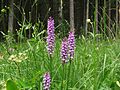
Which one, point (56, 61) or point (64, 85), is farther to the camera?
point (56, 61)

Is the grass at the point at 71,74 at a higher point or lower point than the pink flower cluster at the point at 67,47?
lower

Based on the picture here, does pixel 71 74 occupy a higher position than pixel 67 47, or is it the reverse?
A: pixel 67 47

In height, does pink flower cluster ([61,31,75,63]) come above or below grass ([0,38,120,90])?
above

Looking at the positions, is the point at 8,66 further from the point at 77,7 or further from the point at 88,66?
the point at 77,7

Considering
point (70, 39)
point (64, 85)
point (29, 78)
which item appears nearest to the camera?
point (70, 39)

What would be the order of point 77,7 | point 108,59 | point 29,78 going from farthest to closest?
point 77,7 < point 108,59 < point 29,78

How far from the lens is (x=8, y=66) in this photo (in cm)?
352

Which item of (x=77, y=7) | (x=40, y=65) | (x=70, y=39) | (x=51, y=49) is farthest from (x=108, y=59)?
(x=77, y=7)

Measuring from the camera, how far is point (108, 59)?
11.5ft

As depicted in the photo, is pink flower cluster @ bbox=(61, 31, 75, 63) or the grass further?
the grass

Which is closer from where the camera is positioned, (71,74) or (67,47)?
(67,47)

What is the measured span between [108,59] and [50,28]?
1433 millimetres

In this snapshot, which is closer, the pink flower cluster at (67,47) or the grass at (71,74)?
the pink flower cluster at (67,47)

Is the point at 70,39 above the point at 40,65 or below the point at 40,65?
above
